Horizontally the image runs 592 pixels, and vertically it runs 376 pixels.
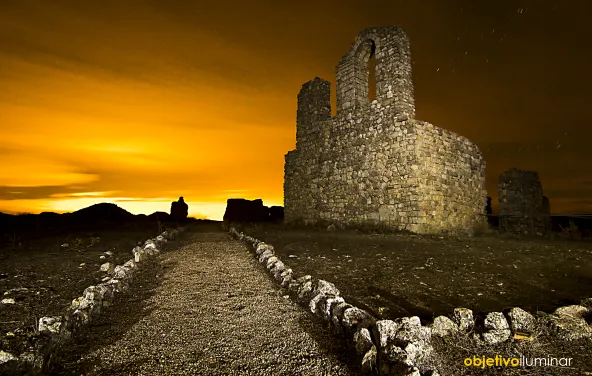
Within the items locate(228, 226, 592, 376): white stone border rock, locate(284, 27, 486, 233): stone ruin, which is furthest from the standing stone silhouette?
locate(228, 226, 592, 376): white stone border rock

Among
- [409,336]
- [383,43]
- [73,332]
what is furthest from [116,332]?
[383,43]

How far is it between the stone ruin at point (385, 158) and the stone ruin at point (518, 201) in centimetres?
212

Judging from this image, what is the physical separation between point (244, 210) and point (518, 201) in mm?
24413

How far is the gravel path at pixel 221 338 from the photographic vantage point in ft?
8.83

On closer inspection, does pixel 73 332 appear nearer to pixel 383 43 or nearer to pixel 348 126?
pixel 348 126

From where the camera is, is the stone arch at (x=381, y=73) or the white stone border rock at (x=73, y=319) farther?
the stone arch at (x=381, y=73)

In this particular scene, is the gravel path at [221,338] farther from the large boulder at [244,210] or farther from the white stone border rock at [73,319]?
the large boulder at [244,210]

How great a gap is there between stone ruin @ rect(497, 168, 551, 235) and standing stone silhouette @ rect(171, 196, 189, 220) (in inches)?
1234

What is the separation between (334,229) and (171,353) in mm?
10838

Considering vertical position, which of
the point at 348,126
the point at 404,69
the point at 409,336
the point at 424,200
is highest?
the point at 404,69

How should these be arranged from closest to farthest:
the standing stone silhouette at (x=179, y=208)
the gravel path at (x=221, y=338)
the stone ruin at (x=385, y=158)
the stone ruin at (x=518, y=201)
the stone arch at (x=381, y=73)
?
the gravel path at (x=221, y=338) → the stone ruin at (x=385, y=158) → the stone arch at (x=381, y=73) → the stone ruin at (x=518, y=201) → the standing stone silhouette at (x=179, y=208)

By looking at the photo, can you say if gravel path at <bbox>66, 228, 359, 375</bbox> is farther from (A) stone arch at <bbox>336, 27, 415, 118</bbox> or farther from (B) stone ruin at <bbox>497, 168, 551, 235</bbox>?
(B) stone ruin at <bbox>497, 168, 551, 235</bbox>

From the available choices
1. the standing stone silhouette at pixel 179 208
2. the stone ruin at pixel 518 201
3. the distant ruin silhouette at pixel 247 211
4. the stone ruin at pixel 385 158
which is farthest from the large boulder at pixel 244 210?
the stone ruin at pixel 518 201

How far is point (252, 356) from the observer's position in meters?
A: 2.87
